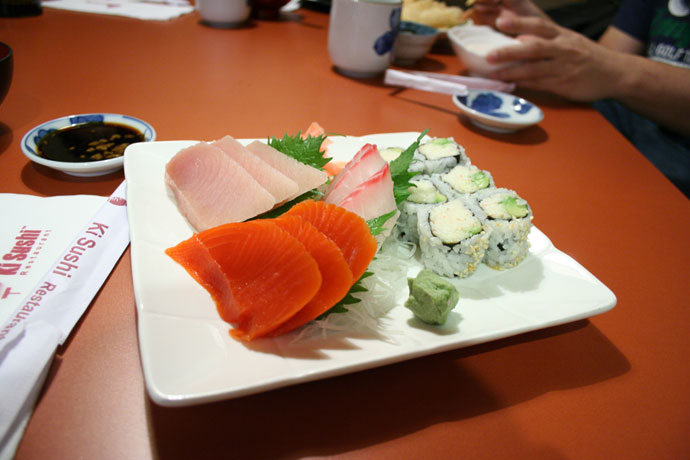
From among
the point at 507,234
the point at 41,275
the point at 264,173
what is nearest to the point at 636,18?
the point at 507,234

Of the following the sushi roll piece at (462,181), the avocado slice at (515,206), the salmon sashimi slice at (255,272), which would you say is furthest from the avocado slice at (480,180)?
the salmon sashimi slice at (255,272)

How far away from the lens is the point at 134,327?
105cm

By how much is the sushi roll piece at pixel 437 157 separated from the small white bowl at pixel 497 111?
2.38 ft

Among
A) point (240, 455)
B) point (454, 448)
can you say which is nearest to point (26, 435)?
point (240, 455)

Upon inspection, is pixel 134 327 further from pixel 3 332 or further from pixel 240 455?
pixel 240 455

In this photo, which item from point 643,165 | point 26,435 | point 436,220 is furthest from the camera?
point 643,165

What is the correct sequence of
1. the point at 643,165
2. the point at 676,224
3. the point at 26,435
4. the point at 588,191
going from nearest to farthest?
the point at 26,435 < the point at 676,224 < the point at 588,191 < the point at 643,165

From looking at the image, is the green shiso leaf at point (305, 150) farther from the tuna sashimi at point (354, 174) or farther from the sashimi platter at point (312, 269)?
the tuna sashimi at point (354, 174)

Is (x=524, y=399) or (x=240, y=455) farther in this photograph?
(x=524, y=399)

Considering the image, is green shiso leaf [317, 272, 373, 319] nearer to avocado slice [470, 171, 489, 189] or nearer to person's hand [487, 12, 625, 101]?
avocado slice [470, 171, 489, 189]

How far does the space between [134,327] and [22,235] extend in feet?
1.60

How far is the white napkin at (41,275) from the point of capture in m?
0.83

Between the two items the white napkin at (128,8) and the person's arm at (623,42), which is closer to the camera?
the person's arm at (623,42)

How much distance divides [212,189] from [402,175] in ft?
2.12
